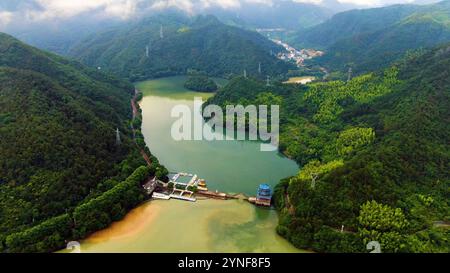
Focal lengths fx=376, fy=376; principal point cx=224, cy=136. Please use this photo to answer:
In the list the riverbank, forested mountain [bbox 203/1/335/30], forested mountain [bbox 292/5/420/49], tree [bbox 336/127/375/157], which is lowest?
the riverbank

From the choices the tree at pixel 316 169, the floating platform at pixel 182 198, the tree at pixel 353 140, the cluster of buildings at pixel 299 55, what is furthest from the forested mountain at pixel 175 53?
the floating platform at pixel 182 198

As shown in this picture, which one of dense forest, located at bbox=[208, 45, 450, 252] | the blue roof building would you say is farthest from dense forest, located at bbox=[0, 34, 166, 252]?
dense forest, located at bbox=[208, 45, 450, 252]

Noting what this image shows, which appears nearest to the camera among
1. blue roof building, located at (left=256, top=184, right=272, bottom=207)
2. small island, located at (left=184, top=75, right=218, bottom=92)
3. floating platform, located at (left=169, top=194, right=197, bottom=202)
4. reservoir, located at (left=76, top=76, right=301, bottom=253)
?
reservoir, located at (left=76, top=76, right=301, bottom=253)

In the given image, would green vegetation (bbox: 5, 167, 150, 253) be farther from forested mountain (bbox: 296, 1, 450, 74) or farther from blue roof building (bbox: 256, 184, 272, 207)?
forested mountain (bbox: 296, 1, 450, 74)

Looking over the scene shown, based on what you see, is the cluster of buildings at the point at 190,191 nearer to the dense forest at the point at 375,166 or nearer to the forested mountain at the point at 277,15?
the dense forest at the point at 375,166

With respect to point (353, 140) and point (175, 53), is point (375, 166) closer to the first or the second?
point (353, 140)

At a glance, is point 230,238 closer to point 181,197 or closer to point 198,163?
point 181,197
